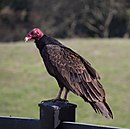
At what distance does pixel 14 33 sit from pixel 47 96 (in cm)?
1406

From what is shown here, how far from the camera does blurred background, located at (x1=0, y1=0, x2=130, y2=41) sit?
23688mm

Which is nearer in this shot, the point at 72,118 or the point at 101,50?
the point at 72,118

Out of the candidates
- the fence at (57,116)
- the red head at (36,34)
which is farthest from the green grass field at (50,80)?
the fence at (57,116)

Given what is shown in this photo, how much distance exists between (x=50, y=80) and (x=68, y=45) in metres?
2.92

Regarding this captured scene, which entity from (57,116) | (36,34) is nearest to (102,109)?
(57,116)

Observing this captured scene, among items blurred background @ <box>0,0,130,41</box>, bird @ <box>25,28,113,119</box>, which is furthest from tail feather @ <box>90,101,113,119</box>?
blurred background @ <box>0,0,130,41</box>

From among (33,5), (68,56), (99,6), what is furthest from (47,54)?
(33,5)

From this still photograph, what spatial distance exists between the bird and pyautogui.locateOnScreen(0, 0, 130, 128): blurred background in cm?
540

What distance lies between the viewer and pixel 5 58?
14.4 meters

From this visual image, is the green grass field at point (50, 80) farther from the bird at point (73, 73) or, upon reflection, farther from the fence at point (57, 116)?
the fence at point (57, 116)

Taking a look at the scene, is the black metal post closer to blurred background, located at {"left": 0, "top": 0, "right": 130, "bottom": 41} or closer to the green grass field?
the green grass field

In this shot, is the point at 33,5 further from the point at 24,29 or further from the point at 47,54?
the point at 47,54

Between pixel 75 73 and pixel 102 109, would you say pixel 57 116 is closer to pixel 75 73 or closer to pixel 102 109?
pixel 102 109

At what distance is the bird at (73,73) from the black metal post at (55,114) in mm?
274
